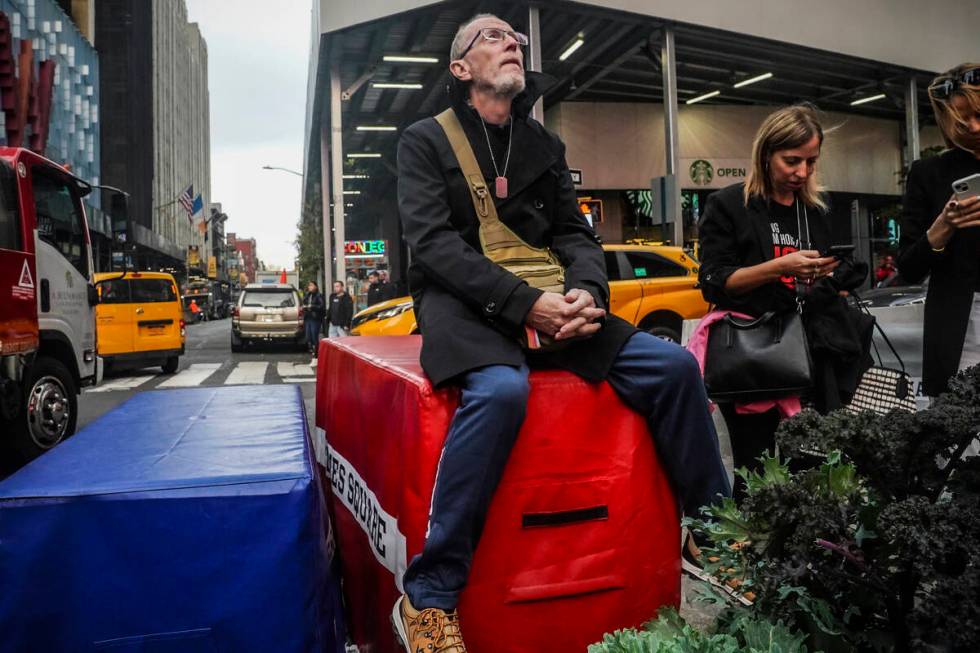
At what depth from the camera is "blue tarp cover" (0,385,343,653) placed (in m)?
1.72

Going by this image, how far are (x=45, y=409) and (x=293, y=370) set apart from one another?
8005 mm

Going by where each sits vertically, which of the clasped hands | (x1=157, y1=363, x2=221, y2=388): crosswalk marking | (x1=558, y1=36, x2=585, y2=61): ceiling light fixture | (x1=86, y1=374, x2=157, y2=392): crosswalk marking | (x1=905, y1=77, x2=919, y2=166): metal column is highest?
(x1=558, y1=36, x2=585, y2=61): ceiling light fixture

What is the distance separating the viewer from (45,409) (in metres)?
6.60

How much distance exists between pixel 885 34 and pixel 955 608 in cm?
2307

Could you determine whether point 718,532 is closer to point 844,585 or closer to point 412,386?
point 844,585

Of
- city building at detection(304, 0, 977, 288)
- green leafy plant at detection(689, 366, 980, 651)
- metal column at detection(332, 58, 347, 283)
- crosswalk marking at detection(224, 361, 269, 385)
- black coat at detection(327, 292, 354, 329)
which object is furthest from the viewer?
black coat at detection(327, 292, 354, 329)

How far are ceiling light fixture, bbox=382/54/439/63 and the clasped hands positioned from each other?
17.7 meters

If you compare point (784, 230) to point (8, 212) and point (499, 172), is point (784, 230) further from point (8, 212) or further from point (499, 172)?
point (8, 212)

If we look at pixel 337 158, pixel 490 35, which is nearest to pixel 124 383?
pixel 337 158

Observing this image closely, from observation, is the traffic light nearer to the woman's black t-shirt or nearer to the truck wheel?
the truck wheel

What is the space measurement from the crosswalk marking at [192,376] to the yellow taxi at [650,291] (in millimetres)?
3344

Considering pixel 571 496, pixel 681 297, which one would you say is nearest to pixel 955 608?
pixel 571 496

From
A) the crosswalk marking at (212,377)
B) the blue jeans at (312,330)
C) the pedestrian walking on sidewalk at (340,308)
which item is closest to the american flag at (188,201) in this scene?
the blue jeans at (312,330)

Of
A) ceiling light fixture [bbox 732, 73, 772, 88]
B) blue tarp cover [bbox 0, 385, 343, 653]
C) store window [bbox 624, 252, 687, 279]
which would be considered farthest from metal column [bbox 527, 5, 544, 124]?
blue tarp cover [bbox 0, 385, 343, 653]
